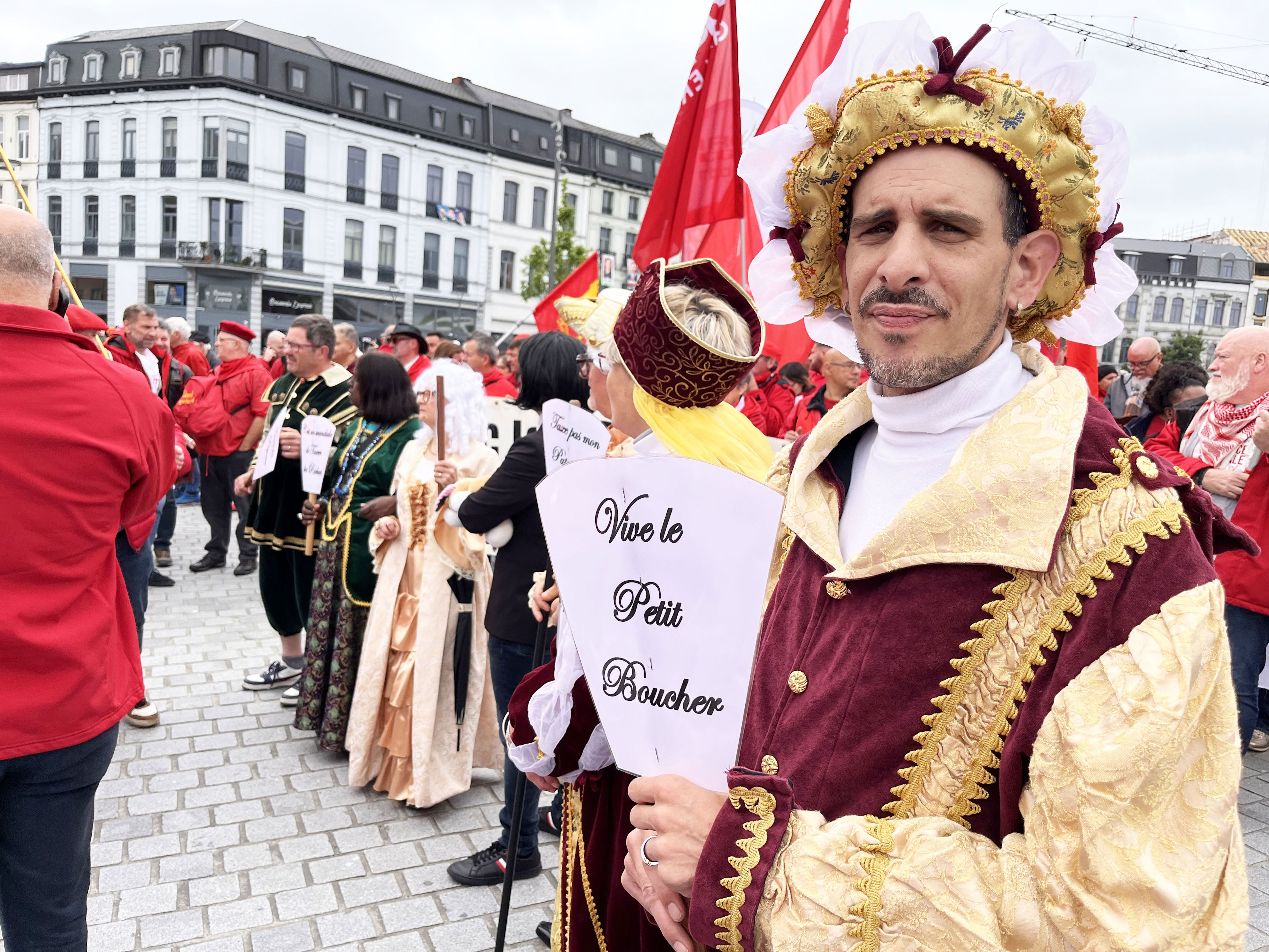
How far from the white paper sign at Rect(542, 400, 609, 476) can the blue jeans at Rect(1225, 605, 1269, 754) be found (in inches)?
126

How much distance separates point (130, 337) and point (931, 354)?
25.9 ft

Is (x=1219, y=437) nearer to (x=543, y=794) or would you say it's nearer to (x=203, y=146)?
(x=543, y=794)

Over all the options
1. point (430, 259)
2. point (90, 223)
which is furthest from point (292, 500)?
point (90, 223)

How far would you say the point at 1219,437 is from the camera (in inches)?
177

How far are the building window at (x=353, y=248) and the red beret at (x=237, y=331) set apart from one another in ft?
110

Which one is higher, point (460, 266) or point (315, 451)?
point (460, 266)

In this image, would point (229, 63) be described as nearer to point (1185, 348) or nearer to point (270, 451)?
point (270, 451)

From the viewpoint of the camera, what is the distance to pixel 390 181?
1596 inches

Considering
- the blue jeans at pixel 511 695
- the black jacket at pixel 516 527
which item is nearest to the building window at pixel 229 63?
the black jacket at pixel 516 527

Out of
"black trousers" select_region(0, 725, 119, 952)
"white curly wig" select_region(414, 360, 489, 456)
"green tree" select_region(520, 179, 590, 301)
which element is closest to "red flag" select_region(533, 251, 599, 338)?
"white curly wig" select_region(414, 360, 489, 456)

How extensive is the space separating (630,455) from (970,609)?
1.02m

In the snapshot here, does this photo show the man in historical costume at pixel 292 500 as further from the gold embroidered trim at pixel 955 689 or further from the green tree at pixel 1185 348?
the green tree at pixel 1185 348

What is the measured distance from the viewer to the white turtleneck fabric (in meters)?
1.35

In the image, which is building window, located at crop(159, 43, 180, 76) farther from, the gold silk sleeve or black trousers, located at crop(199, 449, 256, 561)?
the gold silk sleeve
